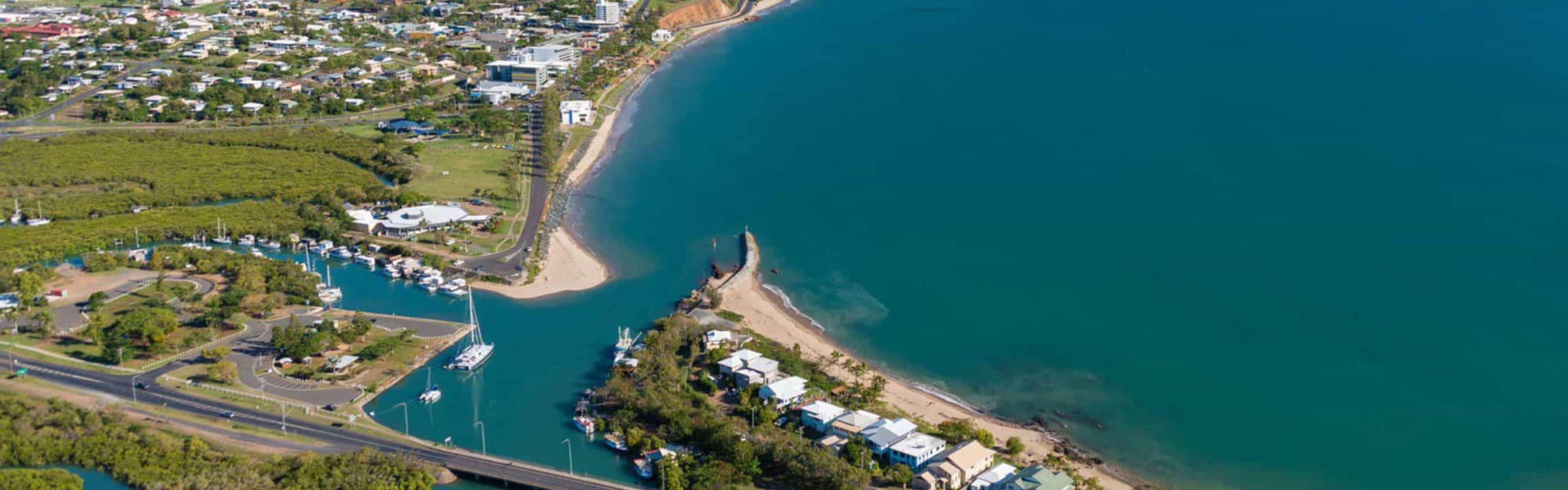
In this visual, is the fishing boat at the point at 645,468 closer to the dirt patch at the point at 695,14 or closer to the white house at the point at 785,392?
the white house at the point at 785,392

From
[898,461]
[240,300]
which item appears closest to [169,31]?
[240,300]

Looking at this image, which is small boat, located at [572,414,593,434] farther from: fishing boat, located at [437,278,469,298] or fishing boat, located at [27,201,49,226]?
fishing boat, located at [27,201,49,226]

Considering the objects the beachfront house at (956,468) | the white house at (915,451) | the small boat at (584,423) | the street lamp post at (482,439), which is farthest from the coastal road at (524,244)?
the beachfront house at (956,468)

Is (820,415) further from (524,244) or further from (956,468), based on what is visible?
(524,244)

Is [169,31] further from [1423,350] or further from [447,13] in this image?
[1423,350]

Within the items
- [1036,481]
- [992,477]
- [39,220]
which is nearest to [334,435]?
[992,477]

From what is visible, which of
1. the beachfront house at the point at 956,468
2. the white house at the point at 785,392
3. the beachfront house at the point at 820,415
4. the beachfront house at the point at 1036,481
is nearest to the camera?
the beachfront house at the point at 1036,481
